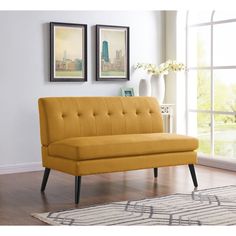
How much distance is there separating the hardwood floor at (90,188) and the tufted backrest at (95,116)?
500mm

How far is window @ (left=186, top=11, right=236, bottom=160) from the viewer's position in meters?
6.41

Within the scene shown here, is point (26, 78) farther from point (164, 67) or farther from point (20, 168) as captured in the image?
point (164, 67)

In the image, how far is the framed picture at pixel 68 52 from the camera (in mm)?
6211

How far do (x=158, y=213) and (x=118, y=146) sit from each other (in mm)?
855

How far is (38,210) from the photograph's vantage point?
421cm

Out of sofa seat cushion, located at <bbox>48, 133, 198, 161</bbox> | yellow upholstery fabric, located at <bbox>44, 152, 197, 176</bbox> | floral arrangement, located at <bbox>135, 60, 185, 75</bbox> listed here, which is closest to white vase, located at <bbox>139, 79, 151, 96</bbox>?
floral arrangement, located at <bbox>135, 60, 185, 75</bbox>

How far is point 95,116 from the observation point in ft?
17.4

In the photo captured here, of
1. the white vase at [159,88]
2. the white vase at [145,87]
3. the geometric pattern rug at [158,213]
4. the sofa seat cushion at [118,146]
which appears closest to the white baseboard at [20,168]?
the sofa seat cushion at [118,146]

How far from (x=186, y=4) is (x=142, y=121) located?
204 centimetres

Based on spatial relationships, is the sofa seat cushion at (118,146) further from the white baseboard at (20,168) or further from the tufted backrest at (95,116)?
the white baseboard at (20,168)

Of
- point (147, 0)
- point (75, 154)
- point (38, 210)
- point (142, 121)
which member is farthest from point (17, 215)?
point (147, 0)

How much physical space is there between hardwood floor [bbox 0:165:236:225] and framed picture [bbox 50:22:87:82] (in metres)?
1.16

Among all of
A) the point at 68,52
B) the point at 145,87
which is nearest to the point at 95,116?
the point at 68,52

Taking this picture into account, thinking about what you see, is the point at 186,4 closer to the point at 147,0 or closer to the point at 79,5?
the point at 147,0
